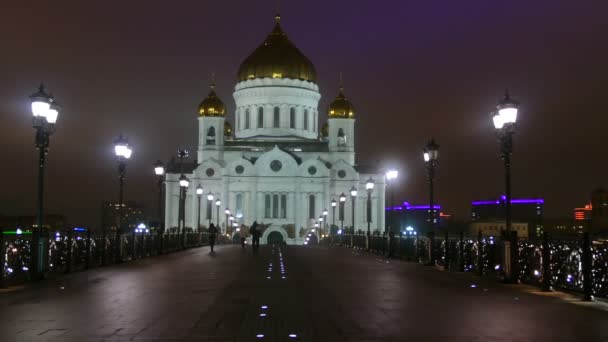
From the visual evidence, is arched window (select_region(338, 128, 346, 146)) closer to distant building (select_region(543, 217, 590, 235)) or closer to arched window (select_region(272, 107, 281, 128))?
arched window (select_region(272, 107, 281, 128))

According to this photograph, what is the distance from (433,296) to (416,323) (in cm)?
453

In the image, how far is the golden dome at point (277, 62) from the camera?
102m

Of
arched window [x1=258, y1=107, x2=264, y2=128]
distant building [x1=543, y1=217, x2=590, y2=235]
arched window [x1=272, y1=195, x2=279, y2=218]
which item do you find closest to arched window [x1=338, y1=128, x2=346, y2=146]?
arched window [x1=258, y1=107, x2=264, y2=128]

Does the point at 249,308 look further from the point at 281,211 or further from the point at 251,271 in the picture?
the point at 281,211

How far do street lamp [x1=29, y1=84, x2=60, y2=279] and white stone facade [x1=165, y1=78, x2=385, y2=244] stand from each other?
7273cm

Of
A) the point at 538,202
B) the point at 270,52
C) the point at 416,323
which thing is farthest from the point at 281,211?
the point at 416,323

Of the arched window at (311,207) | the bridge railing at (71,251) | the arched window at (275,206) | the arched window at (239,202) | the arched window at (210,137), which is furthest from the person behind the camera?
the arched window at (210,137)

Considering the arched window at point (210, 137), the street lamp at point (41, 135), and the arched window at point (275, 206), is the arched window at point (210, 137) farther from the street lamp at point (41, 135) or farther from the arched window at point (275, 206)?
the street lamp at point (41, 135)

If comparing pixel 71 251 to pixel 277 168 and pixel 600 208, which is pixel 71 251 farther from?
pixel 600 208

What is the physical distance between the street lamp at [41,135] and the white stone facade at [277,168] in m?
72.7

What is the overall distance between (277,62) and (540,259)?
281ft

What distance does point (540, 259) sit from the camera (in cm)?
1861

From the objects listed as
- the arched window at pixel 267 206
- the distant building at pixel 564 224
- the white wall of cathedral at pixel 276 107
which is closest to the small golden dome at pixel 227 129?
the white wall of cathedral at pixel 276 107

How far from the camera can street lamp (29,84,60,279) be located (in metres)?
20.1
